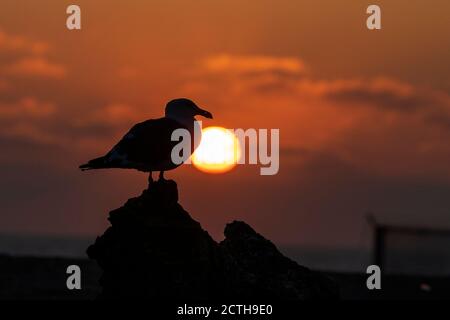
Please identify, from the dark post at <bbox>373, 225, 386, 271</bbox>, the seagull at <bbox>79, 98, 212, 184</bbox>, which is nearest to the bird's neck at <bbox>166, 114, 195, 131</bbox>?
the seagull at <bbox>79, 98, 212, 184</bbox>

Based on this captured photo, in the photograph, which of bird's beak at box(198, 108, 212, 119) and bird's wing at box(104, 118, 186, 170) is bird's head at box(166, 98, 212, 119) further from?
bird's wing at box(104, 118, 186, 170)

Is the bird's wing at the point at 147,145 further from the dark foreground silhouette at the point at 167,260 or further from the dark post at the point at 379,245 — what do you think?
the dark post at the point at 379,245

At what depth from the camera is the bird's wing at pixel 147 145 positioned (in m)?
16.0

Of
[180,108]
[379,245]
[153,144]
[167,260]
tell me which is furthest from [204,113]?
[379,245]

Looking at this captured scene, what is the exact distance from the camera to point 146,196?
48.5 ft

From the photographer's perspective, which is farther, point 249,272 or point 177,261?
point 249,272

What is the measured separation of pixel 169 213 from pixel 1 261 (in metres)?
12.2

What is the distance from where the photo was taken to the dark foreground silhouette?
14.2 meters

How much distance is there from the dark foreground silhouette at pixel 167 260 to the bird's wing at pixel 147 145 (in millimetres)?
1068

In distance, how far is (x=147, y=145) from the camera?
1596 centimetres

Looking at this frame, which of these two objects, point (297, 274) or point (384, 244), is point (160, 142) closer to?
point (297, 274)

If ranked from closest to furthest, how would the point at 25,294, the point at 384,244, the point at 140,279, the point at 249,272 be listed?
1. the point at 140,279
2. the point at 249,272
3. the point at 25,294
4. the point at 384,244

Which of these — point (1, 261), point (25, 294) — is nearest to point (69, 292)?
point (25, 294)

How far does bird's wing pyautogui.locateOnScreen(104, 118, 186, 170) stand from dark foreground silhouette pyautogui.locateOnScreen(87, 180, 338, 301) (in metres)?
1.07
